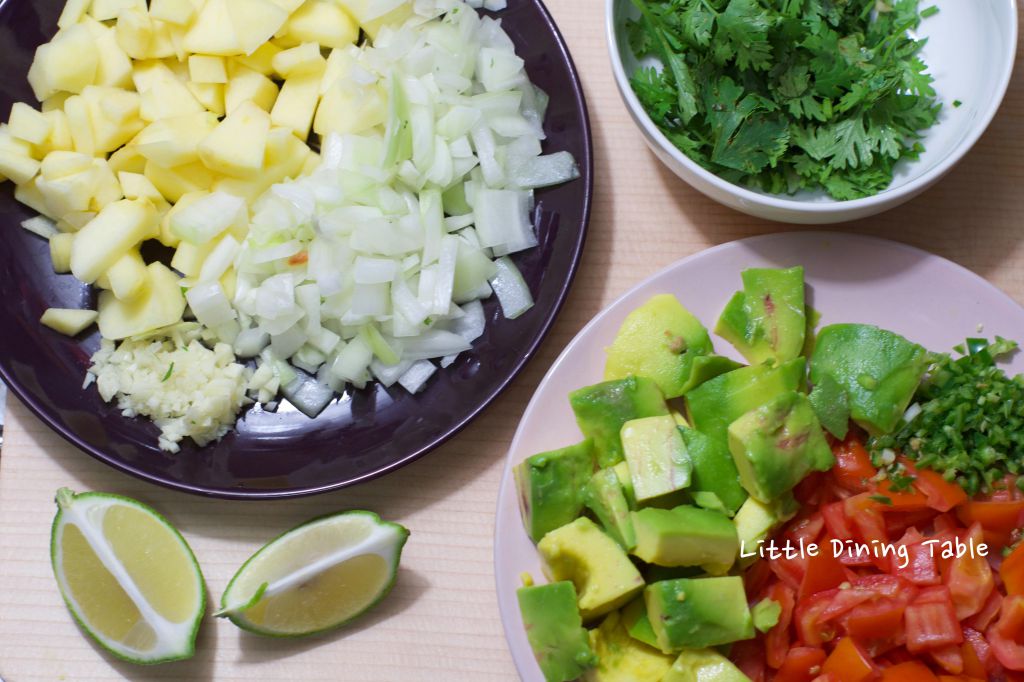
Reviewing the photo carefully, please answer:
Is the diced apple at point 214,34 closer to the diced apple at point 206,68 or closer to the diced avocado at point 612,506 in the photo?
the diced apple at point 206,68

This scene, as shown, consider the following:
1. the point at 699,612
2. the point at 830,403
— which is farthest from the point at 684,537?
the point at 830,403

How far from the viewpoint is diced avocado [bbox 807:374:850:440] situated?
1455 millimetres

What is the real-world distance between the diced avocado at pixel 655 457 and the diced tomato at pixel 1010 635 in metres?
0.52

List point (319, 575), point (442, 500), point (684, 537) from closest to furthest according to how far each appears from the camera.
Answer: point (684, 537)
point (319, 575)
point (442, 500)

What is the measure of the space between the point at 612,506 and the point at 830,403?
0.38 metres

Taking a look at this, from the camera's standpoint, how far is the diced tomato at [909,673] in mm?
1391

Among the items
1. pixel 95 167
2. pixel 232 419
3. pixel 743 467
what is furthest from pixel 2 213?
pixel 743 467

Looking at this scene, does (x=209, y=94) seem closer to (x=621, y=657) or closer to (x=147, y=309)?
(x=147, y=309)

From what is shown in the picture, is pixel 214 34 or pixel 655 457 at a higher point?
pixel 214 34

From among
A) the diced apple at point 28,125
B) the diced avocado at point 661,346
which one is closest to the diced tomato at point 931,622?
the diced avocado at point 661,346

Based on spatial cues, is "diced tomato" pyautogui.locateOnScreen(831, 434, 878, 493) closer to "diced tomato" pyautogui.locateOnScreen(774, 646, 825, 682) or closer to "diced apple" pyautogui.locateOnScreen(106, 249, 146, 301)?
"diced tomato" pyautogui.locateOnScreen(774, 646, 825, 682)

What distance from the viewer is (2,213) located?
5.35 feet

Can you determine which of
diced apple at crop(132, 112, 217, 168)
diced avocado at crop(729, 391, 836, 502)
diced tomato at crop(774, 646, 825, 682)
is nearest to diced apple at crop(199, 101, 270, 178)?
diced apple at crop(132, 112, 217, 168)

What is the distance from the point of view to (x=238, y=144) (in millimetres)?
1551
